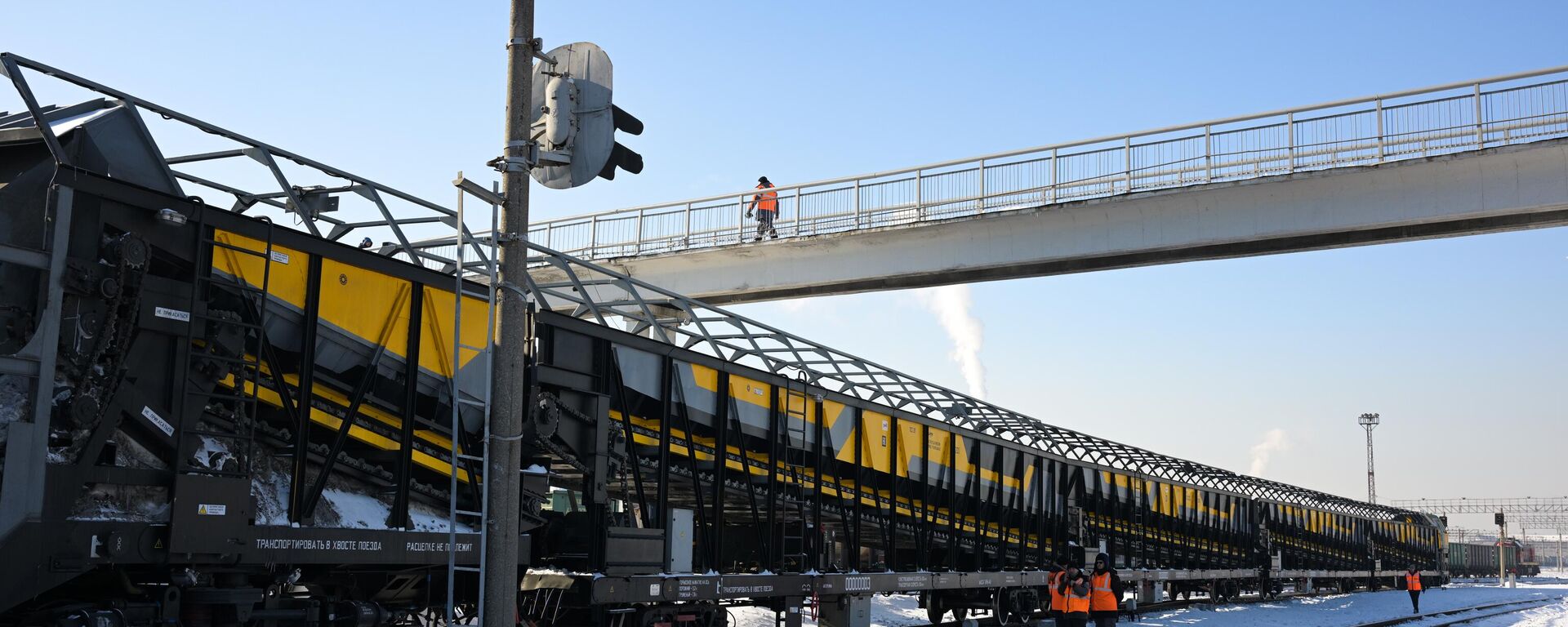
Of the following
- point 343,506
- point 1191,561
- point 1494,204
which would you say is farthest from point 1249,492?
point 343,506

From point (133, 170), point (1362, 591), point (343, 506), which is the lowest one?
point (1362, 591)

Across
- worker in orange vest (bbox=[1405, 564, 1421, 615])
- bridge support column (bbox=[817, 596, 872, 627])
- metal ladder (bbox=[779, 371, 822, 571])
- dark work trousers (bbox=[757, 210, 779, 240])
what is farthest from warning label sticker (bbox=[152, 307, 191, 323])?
worker in orange vest (bbox=[1405, 564, 1421, 615])

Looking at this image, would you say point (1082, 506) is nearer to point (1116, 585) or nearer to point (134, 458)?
point (1116, 585)

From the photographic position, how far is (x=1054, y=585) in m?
19.1

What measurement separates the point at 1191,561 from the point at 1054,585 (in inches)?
696

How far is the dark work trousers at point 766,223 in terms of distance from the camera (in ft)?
102

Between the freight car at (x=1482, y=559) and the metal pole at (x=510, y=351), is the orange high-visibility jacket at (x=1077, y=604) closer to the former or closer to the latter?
the metal pole at (x=510, y=351)

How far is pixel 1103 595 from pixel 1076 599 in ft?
1.29

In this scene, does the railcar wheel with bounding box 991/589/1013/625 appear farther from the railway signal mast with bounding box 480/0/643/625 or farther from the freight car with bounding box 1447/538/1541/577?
the freight car with bounding box 1447/538/1541/577

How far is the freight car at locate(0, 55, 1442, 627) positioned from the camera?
7973 mm

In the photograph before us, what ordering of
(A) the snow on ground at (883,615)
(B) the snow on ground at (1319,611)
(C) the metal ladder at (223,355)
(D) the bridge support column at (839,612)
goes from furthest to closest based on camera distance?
(B) the snow on ground at (1319,611) < (A) the snow on ground at (883,615) < (D) the bridge support column at (839,612) < (C) the metal ladder at (223,355)

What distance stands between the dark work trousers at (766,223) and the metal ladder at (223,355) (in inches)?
862

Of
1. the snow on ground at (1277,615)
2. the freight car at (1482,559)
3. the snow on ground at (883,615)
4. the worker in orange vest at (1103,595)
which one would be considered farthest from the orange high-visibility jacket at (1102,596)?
the freight car at (1482,559)

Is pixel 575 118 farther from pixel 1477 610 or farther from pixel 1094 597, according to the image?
pixel 1477 610
